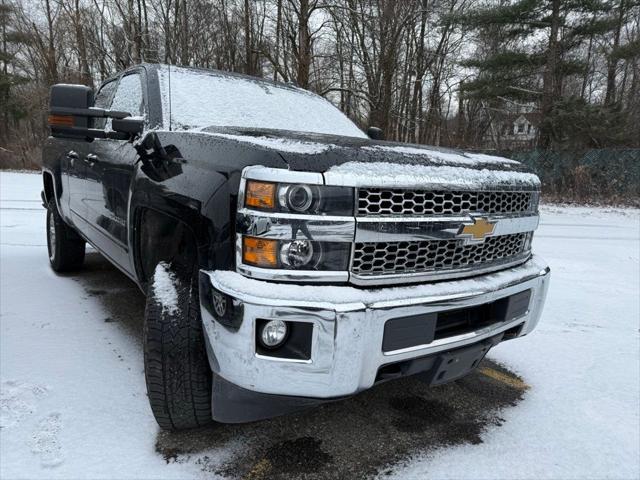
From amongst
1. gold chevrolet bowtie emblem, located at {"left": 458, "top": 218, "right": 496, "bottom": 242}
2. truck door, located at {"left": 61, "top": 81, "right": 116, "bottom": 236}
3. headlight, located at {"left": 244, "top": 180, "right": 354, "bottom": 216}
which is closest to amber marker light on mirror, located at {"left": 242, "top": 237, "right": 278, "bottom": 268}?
headlight, located at {"left": 244, "top": 180, "right": 354, "bottom": 216}

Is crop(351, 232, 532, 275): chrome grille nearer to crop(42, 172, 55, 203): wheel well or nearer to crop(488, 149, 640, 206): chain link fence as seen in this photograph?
crop(42, 172, 55, 203): wheel well

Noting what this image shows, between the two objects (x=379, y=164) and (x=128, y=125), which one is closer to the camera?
(x=379, y=164)

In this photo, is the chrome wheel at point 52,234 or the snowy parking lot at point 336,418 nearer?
the snowy parking lot at point 336,418

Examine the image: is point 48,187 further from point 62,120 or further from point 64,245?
point 62,120

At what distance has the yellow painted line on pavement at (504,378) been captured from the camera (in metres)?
2.69

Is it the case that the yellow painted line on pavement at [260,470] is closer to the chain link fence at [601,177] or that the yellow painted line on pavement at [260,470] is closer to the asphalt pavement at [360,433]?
the asphalt pavement at [360,433]

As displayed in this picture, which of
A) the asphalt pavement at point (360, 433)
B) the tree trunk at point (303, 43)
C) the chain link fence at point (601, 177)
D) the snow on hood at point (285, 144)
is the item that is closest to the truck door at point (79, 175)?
the snow on hood at point (285, 144)

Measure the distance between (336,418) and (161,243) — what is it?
119cm

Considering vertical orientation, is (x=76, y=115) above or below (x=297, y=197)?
above

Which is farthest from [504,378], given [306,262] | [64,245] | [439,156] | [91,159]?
[64,245]

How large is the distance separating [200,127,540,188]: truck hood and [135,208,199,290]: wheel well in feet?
1.47

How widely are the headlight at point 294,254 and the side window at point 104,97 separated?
7.91ft

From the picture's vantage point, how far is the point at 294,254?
1562 millimetres

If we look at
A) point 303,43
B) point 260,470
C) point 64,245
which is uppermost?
point 303,43
